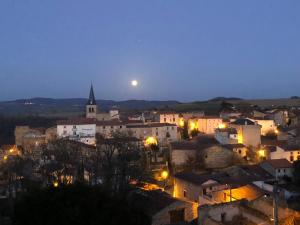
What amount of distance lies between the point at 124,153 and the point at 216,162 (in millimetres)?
7901

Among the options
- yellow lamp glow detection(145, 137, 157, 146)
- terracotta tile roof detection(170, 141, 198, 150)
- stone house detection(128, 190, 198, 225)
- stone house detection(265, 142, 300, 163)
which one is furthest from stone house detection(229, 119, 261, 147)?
stone house detection(128, 190, 198, 225)

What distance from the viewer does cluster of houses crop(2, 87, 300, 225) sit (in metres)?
20.7

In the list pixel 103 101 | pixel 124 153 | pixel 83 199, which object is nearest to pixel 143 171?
pixel 124 153

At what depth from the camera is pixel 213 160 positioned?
123ft

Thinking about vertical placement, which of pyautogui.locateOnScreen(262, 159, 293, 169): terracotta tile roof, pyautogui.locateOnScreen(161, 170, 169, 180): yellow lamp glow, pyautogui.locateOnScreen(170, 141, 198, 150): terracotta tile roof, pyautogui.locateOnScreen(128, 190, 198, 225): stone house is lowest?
pyautogui.locateOnScreen(161, 170, 169, 180): yellow lamp glow

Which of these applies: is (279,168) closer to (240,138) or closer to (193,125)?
(240,138)

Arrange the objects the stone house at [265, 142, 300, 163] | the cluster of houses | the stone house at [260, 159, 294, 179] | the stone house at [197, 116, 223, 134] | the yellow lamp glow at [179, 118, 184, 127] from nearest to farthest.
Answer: the cluster of houses < the stone house at [260, 159, 294, 179] < the stone house at [265, 142, 300, 163] < the stone house at [197, 116, 223, 134] < the yellow lamp glow at [179, 118, 184, 127]

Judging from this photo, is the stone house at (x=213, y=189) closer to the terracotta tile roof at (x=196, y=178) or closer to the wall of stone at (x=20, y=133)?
the terracotta tile roof at (x=196, y=178)

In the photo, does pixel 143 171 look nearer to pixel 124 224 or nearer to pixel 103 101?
pixel 124 224

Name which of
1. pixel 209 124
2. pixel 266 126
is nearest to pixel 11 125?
pixel 209 124

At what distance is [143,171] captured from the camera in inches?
1409

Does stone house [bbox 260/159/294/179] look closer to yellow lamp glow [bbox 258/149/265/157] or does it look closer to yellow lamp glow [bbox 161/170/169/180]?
yellow lamp glow [bbox 258/149/265/157]

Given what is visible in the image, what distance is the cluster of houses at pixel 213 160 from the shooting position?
20705 mm

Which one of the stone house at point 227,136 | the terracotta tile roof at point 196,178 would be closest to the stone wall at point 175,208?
the terracotta tile roof at point 196,178
